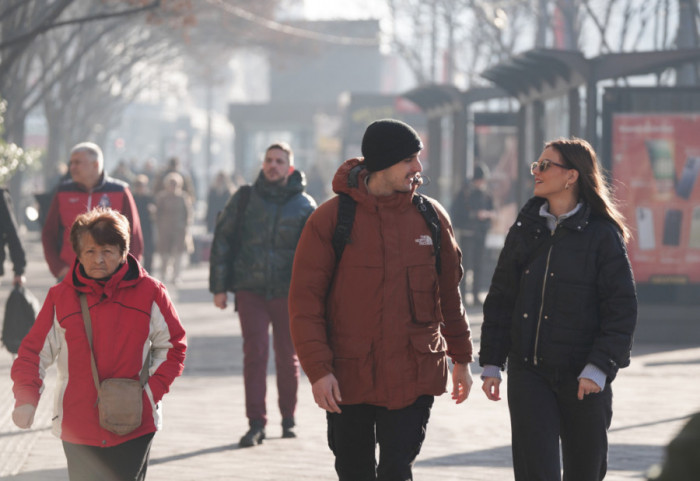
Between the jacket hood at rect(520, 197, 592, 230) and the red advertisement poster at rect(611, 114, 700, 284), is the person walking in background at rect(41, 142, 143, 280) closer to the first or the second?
the jacket hood at rect(520, 197, 592, 230)

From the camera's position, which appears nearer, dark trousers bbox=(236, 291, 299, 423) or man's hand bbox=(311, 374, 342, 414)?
man's hand bbox=(311, 374, 342, 414)

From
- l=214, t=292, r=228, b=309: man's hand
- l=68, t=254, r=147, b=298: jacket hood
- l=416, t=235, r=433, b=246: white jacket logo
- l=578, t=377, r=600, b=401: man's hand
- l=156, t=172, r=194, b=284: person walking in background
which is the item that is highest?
l=416, t=235, r=433, b=246: white jacket logo

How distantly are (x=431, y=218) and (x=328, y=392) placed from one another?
0.71 m

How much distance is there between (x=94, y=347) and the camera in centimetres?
464

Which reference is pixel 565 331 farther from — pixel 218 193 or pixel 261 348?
pixel 218 193

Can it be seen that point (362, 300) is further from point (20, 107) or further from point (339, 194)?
point (20, 107)

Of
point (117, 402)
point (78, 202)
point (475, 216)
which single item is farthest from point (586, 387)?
point (475, 216)

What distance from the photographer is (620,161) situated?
13.4 m

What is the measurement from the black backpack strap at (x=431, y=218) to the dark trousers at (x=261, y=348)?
3062mm

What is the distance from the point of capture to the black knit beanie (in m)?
4.65

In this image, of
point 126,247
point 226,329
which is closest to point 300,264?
point 126,247

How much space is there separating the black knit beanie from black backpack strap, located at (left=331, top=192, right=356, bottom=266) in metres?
0.15

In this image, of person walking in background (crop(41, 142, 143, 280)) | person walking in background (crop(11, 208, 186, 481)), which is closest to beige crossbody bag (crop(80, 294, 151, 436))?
person walking in background (crop(11, 208, 186, 481))

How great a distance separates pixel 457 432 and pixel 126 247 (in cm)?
388
